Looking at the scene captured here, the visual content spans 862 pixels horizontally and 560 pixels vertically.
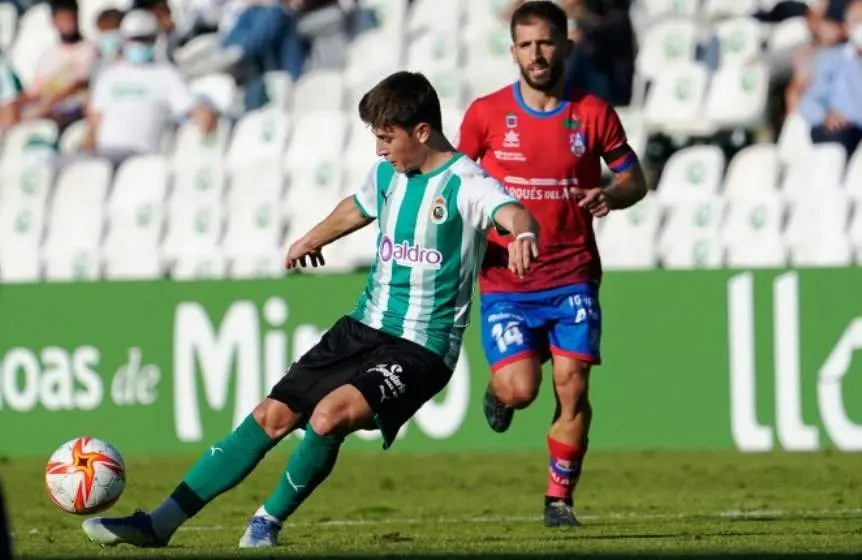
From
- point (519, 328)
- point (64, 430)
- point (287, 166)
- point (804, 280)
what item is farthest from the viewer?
point (287, 166)

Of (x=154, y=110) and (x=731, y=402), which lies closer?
(x=731, y=402)

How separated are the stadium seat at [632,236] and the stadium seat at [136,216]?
Result: 4123 mm

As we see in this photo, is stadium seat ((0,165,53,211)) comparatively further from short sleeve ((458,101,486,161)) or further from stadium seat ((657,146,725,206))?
short sleeve ((458,101,486,161))

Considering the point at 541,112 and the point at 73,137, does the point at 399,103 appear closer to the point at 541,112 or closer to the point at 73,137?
the point at 541,112

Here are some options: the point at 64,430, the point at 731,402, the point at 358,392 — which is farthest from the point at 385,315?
the point at 64,430

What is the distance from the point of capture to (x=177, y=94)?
61.9 ft

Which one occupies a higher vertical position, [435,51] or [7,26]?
[7,26]

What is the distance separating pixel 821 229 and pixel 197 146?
6019 millimetres

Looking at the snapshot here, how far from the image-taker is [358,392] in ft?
27.4

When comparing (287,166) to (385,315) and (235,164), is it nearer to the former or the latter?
(235,164)

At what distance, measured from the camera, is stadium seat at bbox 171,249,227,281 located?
17734 millimetres

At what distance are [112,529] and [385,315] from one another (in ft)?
4.83

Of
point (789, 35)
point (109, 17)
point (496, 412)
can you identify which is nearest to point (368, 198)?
point (496, 412)

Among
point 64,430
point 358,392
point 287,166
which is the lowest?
point 64,430
